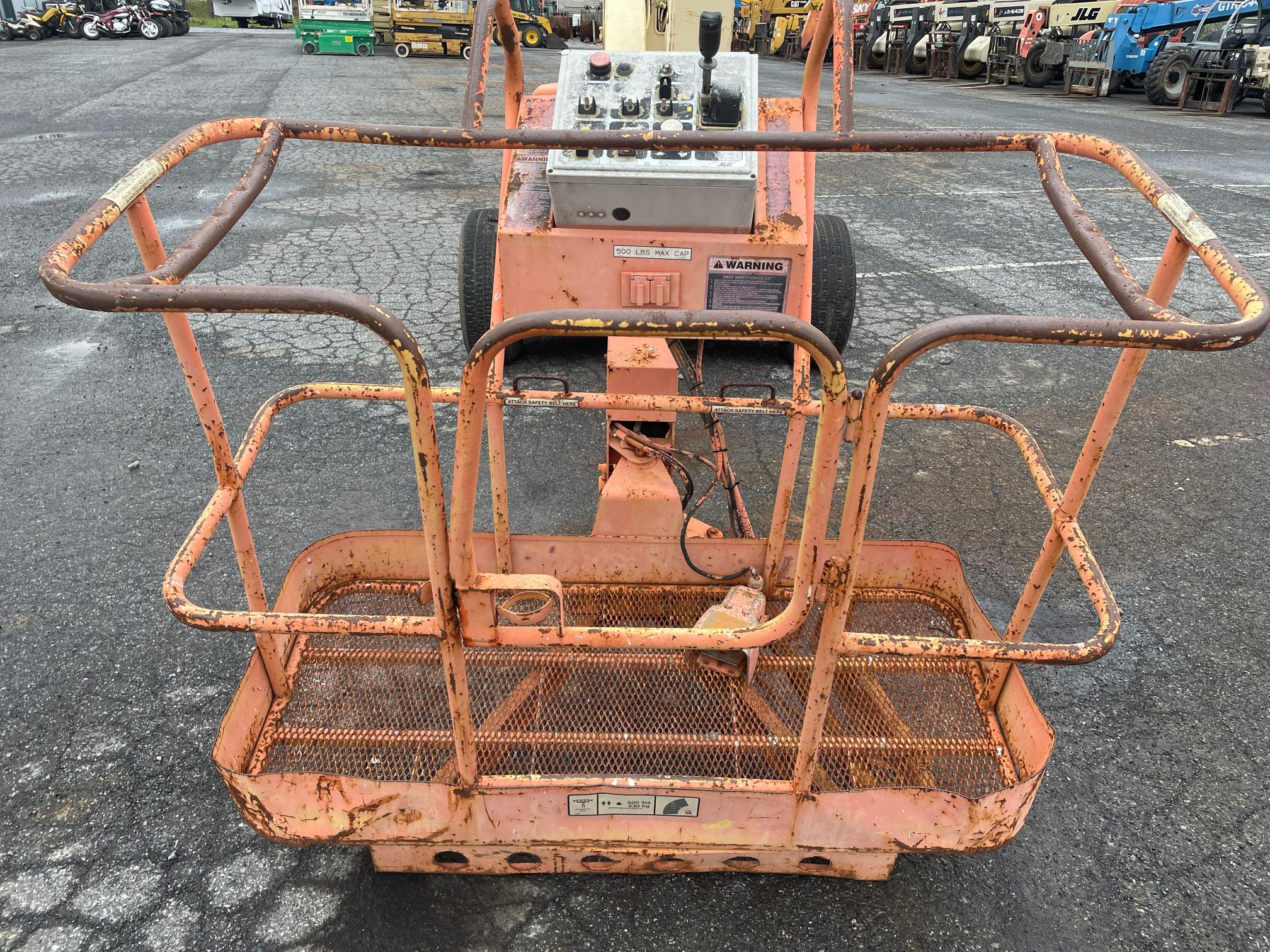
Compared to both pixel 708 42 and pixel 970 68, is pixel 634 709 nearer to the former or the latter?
pixel 708 42

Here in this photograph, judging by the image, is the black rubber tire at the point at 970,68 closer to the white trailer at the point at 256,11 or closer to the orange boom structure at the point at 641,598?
the orange boom structure at the point at 641,598

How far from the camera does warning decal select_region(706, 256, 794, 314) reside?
2352mm

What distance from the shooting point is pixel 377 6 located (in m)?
22.5

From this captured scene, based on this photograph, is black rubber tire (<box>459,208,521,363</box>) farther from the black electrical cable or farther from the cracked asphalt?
the black electrical cable

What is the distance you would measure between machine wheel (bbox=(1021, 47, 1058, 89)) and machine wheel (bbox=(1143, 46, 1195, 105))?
7.92 ft

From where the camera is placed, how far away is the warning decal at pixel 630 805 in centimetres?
170

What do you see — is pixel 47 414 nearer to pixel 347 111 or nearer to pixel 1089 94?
pixel 347 111

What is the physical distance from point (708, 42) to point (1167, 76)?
1450 cm

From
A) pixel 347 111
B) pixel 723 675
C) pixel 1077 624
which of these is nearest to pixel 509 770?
pixel 723 675

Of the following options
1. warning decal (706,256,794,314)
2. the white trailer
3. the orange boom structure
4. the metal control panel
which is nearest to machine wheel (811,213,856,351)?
the orange boom structure

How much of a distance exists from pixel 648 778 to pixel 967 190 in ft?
25.2

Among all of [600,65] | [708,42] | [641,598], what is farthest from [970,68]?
[641,598]

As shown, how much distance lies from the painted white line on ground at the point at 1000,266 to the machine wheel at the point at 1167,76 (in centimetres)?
938

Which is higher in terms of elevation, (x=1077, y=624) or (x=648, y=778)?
(x=648, y=778)
